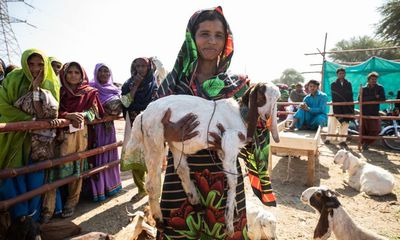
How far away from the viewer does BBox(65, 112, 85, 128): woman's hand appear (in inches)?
129

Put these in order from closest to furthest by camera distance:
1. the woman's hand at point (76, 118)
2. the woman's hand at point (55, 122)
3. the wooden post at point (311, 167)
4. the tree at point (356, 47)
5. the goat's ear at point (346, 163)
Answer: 1. the woman's hand at point (55, 122)
2. the woman's hand at point (76, 118)
3. the wooden post at point (311, 167)
4. the goat's ear at point (346, 163)
5. the tree at point (356, 47)

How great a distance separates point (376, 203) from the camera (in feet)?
14.0

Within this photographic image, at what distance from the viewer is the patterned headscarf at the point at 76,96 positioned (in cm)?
349

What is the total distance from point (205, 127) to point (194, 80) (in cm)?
40

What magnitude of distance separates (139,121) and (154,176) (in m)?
0.30

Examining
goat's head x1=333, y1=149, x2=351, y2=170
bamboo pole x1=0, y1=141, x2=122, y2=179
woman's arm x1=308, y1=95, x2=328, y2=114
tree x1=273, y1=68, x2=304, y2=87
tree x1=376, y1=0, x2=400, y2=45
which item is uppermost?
tree x1=376, y1=0, x2=400, y2=45

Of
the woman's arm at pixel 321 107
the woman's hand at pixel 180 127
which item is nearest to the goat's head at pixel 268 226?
the woman's hand at pixel 180 127

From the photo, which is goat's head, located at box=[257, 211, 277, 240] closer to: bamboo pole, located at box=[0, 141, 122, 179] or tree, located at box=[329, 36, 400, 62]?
bamboo pole, located at box=[0, 141, 122, 179]

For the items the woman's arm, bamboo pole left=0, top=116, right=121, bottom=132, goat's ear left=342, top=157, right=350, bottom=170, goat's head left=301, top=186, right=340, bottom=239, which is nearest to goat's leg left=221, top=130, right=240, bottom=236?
goat's head left=301, top=186, right=340, bottom=239

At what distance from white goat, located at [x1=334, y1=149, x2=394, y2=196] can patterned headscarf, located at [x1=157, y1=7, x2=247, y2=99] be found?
14.1 ft

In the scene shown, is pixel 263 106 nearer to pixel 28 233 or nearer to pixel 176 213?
pixel 176 213

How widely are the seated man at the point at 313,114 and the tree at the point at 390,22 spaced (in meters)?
14.8

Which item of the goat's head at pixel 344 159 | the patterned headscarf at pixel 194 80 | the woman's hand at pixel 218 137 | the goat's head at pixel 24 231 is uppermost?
the patterned headscarf at pixel 194 80

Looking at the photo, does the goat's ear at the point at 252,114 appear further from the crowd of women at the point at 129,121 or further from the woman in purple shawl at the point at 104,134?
the woman in purple shawl at the point at 104,134
